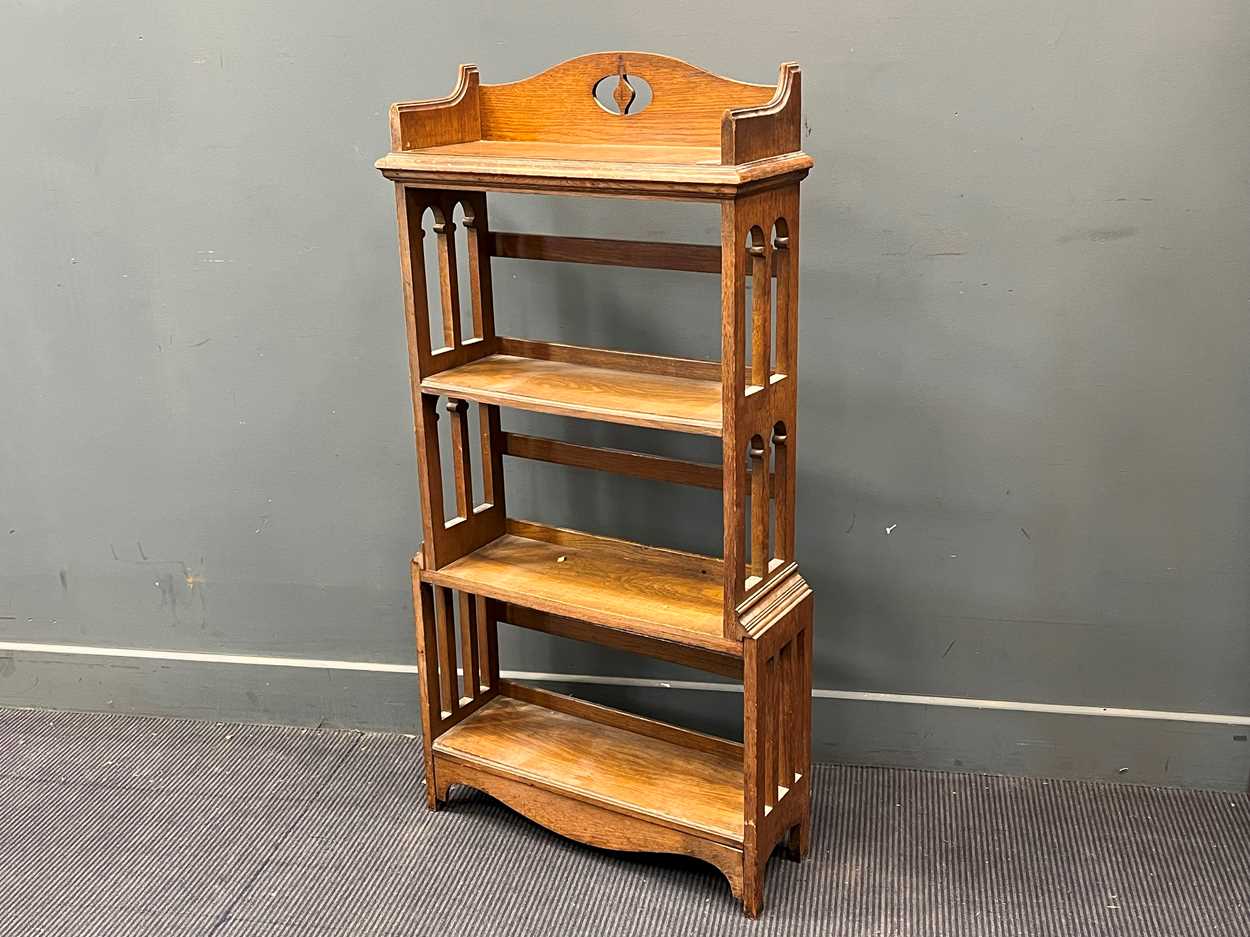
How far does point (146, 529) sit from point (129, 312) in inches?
19.0

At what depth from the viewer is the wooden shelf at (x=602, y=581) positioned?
2131mm

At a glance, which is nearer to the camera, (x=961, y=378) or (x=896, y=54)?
(x=896, y=54)

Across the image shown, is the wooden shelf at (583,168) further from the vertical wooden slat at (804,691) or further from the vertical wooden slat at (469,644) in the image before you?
the vertical wooden slat at (469,644)

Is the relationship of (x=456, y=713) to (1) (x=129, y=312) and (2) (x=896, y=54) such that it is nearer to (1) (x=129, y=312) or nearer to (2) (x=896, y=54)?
(1) (x=129, y=312)

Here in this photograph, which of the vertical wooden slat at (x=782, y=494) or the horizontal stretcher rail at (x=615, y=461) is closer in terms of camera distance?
the vertical wooden slat at (x=782, y=494)

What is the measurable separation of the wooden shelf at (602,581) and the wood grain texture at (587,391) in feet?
1.09

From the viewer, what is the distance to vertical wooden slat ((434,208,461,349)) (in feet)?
7.40

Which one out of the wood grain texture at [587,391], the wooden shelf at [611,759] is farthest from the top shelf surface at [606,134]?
the wooden shelf at [611,759]

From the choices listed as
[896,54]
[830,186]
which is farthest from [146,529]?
[896,54]

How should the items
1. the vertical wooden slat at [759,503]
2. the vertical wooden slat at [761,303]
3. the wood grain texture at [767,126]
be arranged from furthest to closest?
1. the vertical wooden slat at [759,503]
2. the vertical wooden slat at [761,303]
3. the wood grain texture at [767,126]

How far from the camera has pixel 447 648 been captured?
247cm

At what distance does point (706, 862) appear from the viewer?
89.4 inches

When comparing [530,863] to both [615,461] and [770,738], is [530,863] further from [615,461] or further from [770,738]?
[615,461]

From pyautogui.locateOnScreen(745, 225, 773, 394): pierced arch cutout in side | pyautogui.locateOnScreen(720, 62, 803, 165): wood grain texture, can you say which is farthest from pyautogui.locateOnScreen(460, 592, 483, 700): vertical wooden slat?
pyautogui.locateOnScreen(720, 62, 803, 165): wood grain texture
